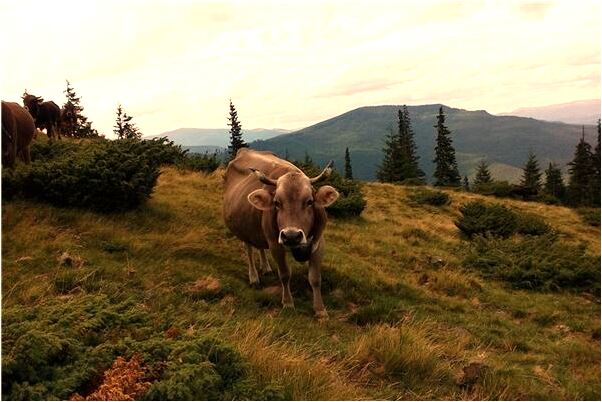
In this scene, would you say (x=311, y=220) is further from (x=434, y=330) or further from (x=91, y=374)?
(x=91, y=374)

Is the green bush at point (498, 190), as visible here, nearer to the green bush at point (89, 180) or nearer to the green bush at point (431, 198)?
the green bush at point (431, 198)

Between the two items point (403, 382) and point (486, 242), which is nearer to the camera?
point (403, 382)

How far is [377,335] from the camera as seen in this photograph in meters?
6.39

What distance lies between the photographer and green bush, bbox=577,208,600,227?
2875cm

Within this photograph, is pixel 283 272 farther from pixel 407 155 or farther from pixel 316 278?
pixel 407 155

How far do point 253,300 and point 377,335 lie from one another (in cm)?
293

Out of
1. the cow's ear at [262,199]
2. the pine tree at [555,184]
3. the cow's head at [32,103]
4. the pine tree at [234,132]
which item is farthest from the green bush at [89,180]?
the pine tree at [555,184]

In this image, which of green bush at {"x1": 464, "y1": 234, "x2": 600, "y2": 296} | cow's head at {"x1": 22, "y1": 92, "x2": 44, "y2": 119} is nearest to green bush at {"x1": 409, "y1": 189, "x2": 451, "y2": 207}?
green bush at {"x1": 464, "y1": 234, "x2": 600, "y2": 296}

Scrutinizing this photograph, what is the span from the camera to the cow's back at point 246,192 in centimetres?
931

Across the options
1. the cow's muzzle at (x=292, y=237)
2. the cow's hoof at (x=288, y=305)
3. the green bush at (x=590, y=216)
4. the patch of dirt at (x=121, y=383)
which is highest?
the cow's muzzle at (x=292, y=237)

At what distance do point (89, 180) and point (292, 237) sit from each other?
6409 millimetres

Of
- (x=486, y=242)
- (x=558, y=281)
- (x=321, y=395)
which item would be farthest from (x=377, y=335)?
(x=486, y=242)

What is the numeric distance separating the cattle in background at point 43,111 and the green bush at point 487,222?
18.1 metres

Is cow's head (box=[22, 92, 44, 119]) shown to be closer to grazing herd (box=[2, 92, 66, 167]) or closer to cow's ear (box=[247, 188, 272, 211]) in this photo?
grazing herd (box=[2, 92, 66, 167])
